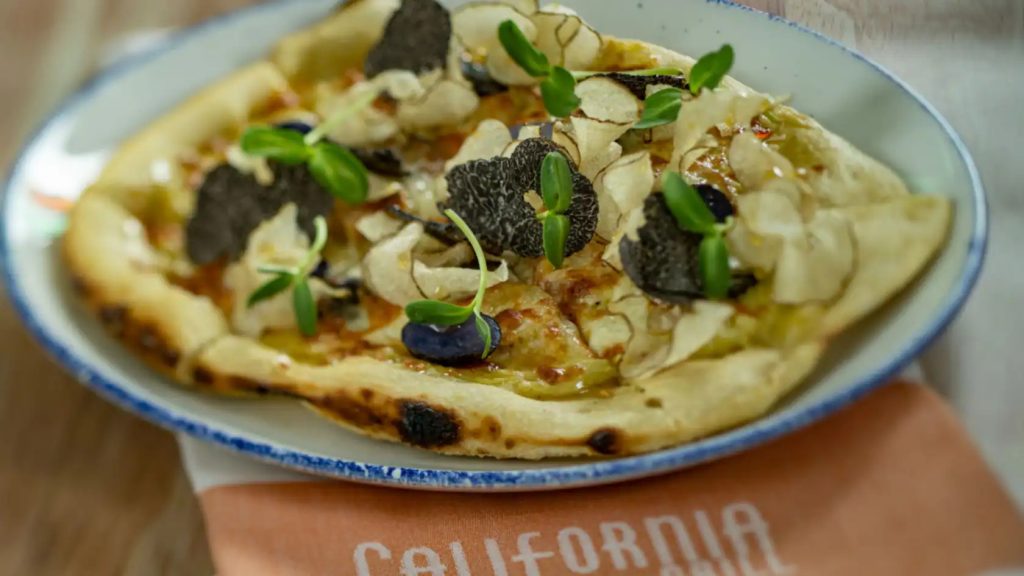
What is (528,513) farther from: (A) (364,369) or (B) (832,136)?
(B) (832,136)

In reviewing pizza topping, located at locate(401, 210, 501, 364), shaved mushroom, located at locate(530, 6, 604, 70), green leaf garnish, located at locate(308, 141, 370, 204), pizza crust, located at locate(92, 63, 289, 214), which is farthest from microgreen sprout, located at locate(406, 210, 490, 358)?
pizza crust, located at locate(92, 63, 289, 214)

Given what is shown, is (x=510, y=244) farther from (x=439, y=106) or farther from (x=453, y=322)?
(x=439, y=106)

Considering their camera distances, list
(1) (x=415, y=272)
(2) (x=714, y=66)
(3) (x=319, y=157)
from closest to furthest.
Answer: (2) (x=714, y=66) < (1) (x=415, y=272) < (3) (x=319, y=157)

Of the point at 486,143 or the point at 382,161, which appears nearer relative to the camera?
the point at 486,143

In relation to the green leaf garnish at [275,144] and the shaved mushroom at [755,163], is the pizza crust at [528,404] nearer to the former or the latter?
the shaved mushroom at [755,163]

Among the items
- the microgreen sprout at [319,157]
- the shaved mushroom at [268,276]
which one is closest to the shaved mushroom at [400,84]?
the microgreen sprout at [319,157]

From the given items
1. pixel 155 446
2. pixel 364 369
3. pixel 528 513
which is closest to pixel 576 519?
pixel 528 513

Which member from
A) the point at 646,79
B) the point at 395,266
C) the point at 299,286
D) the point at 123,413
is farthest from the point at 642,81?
the point at 123,413
